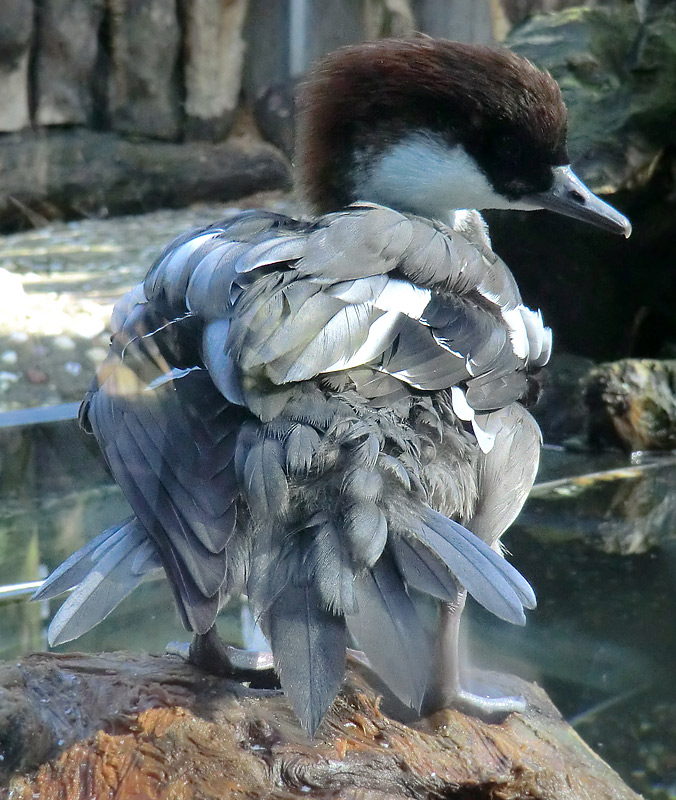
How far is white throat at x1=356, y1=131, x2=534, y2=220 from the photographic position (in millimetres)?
1896

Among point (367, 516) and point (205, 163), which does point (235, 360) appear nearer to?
point (367, 516)

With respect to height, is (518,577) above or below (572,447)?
above

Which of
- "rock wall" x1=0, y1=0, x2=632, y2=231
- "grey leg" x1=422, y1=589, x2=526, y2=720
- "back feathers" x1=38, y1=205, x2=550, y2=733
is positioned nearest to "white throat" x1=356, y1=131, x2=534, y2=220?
"back feathers" x1=38, y1=205, x2=550, y2=733

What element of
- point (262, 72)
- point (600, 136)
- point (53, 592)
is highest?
point (53, 592)

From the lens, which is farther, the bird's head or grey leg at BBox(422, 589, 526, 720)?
the bird's head

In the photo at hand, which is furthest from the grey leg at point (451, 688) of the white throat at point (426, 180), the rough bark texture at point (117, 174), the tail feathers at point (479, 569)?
the rough bark texture at point (117, 174)

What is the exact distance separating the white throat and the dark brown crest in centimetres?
2

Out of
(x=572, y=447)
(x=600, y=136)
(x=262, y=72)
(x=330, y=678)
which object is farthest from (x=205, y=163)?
(x=330, y=678)

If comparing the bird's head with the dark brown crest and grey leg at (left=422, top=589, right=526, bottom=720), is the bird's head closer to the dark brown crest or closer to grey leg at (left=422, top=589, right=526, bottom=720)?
the dark brown crest

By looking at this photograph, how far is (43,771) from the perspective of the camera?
4.49 feet

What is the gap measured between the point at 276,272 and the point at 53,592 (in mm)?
561

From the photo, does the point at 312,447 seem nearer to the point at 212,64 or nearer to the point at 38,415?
the point at 38,415

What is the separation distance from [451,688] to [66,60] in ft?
15.9

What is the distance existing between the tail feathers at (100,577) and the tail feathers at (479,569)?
1.23 feet
